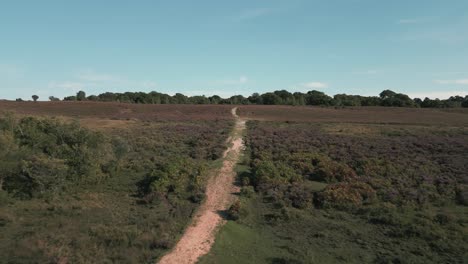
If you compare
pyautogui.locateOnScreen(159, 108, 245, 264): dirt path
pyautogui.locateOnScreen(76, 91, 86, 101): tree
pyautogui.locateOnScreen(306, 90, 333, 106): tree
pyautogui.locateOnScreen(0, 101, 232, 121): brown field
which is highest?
pyautogui.locateOnScreen(76, 91, 86, 101): tree

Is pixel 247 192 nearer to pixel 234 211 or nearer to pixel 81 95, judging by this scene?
pixel 234 211

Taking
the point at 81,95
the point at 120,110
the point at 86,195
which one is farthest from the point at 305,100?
the point at 86,195

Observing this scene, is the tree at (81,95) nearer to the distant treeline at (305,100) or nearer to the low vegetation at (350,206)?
the distant treeline at (305,100)

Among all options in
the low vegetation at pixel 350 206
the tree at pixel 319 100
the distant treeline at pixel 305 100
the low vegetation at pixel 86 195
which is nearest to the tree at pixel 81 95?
the distant treeline at pixel 305 100

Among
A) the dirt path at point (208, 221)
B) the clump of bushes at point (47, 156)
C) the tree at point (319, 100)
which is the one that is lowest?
the dirt path at point (208, 221)

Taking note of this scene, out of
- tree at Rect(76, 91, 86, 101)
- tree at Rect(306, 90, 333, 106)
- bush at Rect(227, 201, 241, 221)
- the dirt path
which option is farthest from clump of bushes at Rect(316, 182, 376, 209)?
tree at Rect(76, 91, 86, 101)

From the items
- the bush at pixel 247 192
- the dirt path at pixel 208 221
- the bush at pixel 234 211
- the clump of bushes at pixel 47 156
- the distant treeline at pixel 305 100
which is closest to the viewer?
the dirt path at pixel 208 221

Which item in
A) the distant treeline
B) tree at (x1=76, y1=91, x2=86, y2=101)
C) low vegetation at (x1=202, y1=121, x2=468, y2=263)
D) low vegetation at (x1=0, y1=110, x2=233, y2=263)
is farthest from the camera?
tree at (x1=76, y1=91, x2=86, y2=101)

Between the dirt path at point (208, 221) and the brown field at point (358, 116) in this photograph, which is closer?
the dirt path at point (208, 221)

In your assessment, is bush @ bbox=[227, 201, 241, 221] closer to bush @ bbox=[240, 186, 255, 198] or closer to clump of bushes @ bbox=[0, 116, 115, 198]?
bush @ bbox=[240, 186, 255, 198]

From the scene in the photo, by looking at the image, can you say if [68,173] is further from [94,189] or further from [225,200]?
[225,200]
